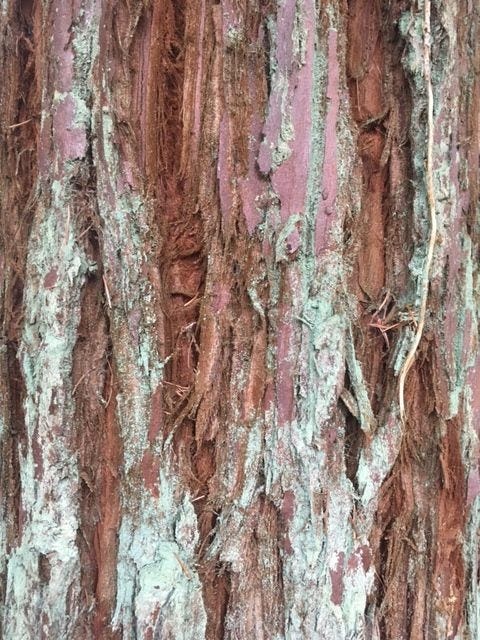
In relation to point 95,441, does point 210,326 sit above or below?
above

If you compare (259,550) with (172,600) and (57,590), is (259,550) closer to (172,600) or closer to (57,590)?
(172,600)

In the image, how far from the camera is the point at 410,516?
94cm

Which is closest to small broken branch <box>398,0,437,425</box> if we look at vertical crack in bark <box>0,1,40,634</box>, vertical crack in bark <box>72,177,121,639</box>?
vertical crack in bark <box>72,177,121,639</box>

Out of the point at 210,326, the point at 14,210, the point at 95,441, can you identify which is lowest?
the point at 95,441

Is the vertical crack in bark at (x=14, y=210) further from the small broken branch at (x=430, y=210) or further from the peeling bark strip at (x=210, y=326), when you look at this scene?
the small broken branch at (x=430, y=210)

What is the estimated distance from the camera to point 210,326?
35.0 inches

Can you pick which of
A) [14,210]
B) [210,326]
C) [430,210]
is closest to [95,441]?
[210,326]

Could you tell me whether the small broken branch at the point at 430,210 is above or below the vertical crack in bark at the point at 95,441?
above

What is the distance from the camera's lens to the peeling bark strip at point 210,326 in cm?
87

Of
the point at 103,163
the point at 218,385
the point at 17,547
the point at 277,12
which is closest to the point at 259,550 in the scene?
the point at 218,385

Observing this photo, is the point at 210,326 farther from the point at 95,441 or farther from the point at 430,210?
the point at 430,210

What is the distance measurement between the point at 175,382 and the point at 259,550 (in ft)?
0.94

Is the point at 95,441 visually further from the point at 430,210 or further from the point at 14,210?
the point at 430,210

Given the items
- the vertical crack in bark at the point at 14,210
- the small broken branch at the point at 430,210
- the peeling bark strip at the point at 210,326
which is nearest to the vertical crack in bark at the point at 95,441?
the peeling bark strip at the point at 210,326
